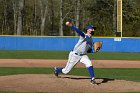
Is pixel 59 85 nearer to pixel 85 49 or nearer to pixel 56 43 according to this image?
pixel 85 49

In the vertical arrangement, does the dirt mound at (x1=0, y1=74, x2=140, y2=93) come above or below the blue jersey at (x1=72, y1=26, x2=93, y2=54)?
below

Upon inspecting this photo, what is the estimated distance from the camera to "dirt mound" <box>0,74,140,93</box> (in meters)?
10.4

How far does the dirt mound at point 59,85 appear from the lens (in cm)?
1037

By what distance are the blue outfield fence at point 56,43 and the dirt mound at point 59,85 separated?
72.7ft

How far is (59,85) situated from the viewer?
1089 cm

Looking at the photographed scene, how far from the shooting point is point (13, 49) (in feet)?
114

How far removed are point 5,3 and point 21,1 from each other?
2353 centimetres

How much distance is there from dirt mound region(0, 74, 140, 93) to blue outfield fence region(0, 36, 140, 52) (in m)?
22.1

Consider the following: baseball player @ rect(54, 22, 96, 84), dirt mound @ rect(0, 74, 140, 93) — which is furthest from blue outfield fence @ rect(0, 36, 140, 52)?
baseball player @ rect(54, 22, 96, 84)

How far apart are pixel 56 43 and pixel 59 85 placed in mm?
23946

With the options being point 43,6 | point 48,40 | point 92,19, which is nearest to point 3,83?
point 48,40

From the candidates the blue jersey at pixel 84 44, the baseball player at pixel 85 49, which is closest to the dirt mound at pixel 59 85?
the baseball player at pixel 85 49

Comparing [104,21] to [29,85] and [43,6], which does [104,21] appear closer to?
[43,6]

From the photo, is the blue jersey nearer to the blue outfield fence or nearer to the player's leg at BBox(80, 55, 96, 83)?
the player's leg at BBox(80, 55, 96, 83)
